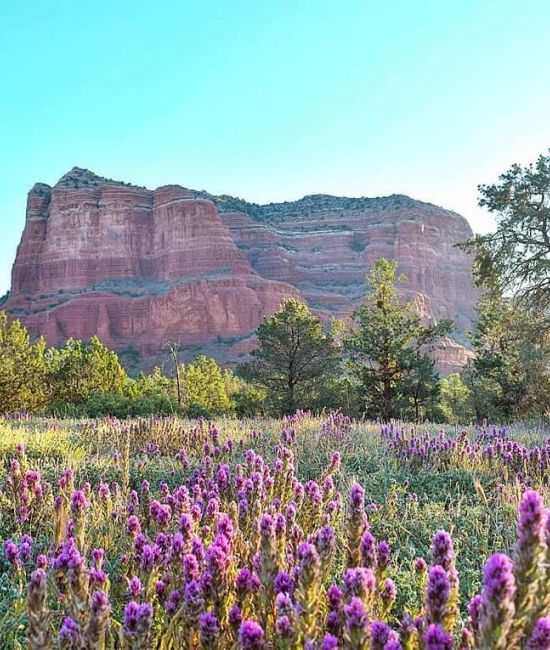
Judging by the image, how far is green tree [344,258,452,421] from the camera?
80.9 feet

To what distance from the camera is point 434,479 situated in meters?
→ 5.43

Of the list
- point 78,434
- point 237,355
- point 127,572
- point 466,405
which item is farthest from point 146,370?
point 127,572

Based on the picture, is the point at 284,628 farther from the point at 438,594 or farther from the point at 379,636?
the point at 438,594

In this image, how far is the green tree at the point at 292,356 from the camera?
2675cm

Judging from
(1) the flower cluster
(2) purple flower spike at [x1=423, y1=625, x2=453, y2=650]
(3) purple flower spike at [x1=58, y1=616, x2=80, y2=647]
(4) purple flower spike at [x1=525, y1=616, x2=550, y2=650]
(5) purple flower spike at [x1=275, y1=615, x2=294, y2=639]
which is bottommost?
(1) the flower cluster

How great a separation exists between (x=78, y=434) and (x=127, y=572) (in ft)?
19.6

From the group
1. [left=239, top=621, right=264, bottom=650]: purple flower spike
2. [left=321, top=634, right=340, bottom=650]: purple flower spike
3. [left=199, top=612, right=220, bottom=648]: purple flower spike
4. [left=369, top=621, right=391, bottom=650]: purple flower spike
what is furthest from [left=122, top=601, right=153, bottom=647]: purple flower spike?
[left=369, top=621, right=391, bottom=650]: purple flower spike

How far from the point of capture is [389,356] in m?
24.7

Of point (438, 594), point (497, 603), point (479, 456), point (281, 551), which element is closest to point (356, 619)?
point (438, 594)

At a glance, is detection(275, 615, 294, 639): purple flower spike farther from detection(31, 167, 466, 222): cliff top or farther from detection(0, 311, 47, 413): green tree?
detection(31, 167, 466, 222): cliff top

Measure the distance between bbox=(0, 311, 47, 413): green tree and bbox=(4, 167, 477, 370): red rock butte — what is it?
69.1 meters

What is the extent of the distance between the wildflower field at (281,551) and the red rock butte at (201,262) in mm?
88898

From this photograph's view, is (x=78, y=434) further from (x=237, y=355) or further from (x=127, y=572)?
(x=237, y=355)

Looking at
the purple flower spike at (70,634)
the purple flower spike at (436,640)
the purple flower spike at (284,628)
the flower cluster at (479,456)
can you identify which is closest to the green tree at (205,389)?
the flower cluster at (479,456)
